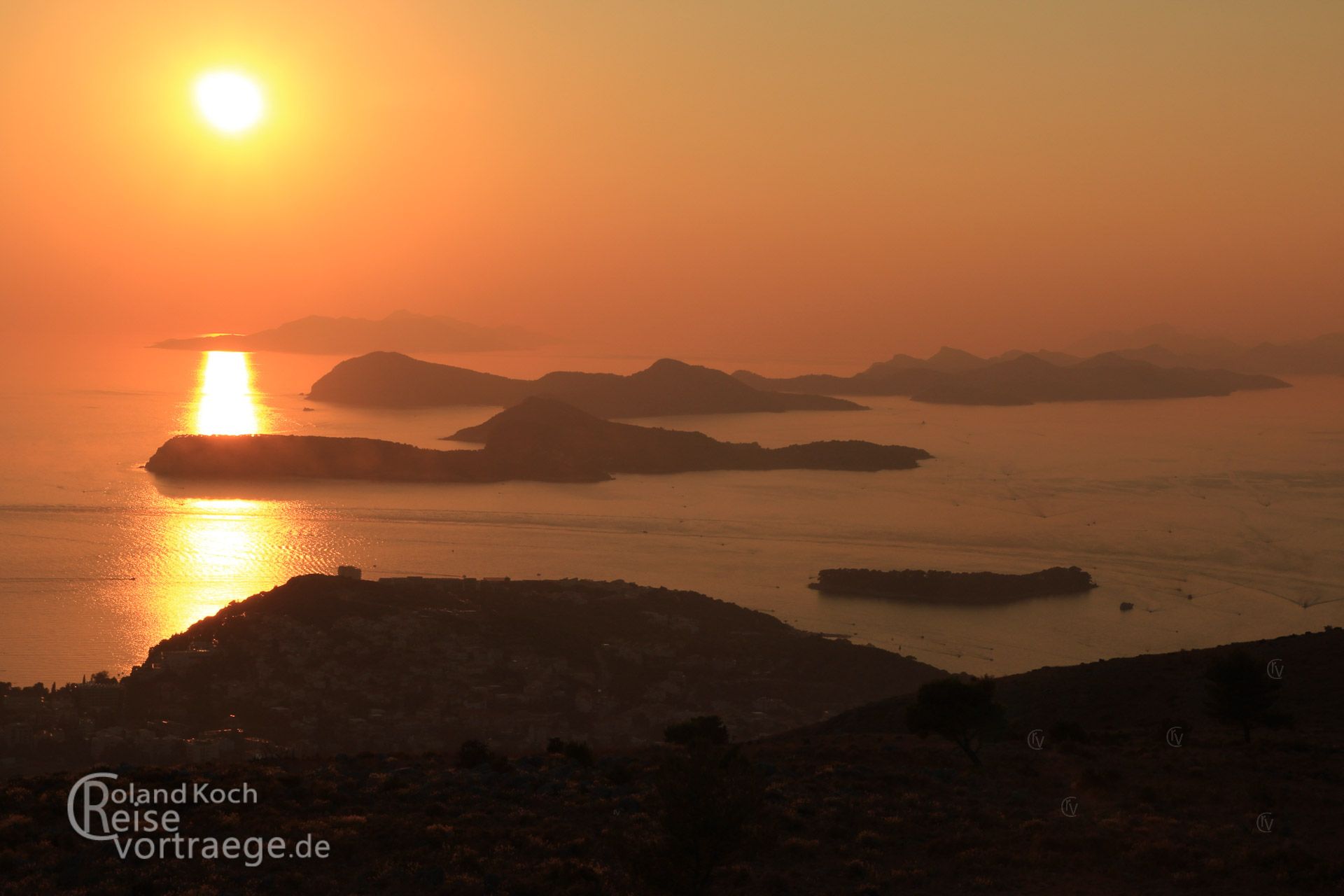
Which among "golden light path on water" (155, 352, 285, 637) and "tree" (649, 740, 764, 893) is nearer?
"tree" (649, 740, 764, 893)

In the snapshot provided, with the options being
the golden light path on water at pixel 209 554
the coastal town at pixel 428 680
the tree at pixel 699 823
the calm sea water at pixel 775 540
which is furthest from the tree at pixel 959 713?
the golden light path on water at pixel 209 554

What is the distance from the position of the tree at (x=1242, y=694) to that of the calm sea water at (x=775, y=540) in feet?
96.6

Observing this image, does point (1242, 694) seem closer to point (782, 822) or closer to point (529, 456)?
point (782, 822)

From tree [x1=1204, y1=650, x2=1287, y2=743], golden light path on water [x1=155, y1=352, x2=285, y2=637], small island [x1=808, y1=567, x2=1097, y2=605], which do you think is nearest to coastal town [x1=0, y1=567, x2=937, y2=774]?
tree [x1=1204, y1=650, x2=1287, y2=743]

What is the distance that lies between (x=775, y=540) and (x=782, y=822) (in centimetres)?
6950

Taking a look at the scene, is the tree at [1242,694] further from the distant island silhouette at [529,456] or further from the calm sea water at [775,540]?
the distant island silhouette at [529,456]

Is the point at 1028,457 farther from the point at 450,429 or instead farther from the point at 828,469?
the point at 450,429

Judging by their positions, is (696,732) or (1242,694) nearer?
(1242,694)

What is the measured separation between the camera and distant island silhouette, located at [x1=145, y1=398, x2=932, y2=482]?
384 ft

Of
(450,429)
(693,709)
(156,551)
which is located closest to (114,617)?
(156,551)

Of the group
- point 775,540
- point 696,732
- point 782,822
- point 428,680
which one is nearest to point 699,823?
point 782,822

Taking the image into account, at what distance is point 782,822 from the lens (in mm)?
16141

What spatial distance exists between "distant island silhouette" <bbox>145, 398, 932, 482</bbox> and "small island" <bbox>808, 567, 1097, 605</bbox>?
50.8m

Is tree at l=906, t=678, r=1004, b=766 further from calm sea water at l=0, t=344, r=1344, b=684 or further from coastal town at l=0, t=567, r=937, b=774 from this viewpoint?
calm sea water at l=0, t=344, r=1344, b=684
